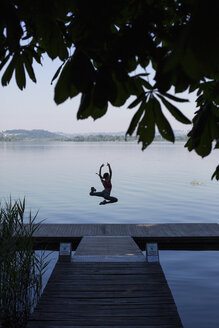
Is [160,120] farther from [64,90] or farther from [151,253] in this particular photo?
[151,253]

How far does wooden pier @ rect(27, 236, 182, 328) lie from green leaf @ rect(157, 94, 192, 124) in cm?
439

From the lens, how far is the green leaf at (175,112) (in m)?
1.84

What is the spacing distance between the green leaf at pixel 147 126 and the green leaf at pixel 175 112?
7 cm

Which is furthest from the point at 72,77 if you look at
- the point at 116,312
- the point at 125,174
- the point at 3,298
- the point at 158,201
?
the point at 125,174

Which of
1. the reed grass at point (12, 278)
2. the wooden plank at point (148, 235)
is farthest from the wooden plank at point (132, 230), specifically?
the reed grass at point (12, 278)

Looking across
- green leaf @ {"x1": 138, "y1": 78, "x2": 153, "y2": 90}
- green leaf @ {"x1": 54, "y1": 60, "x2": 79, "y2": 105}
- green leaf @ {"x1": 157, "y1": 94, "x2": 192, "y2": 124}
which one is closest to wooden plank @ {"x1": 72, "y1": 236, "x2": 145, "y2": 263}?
green leaf @ {"x1": 138, "y1": 78, "x2": 153, "y2": 90}

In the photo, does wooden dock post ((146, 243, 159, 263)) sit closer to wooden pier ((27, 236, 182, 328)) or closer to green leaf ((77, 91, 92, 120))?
wooden pier ((27, 236, 182, 328))

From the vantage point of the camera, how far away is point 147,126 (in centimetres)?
192

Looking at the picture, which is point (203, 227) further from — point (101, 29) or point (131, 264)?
point (101, 29)

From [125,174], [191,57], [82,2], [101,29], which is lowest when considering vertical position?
[125,174]

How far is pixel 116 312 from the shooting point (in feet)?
19.8

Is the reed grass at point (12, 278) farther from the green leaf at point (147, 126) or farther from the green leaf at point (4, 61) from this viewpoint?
the green leaf at point (147, 126)

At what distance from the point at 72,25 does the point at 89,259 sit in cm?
697

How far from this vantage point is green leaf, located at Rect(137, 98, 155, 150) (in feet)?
6.18
